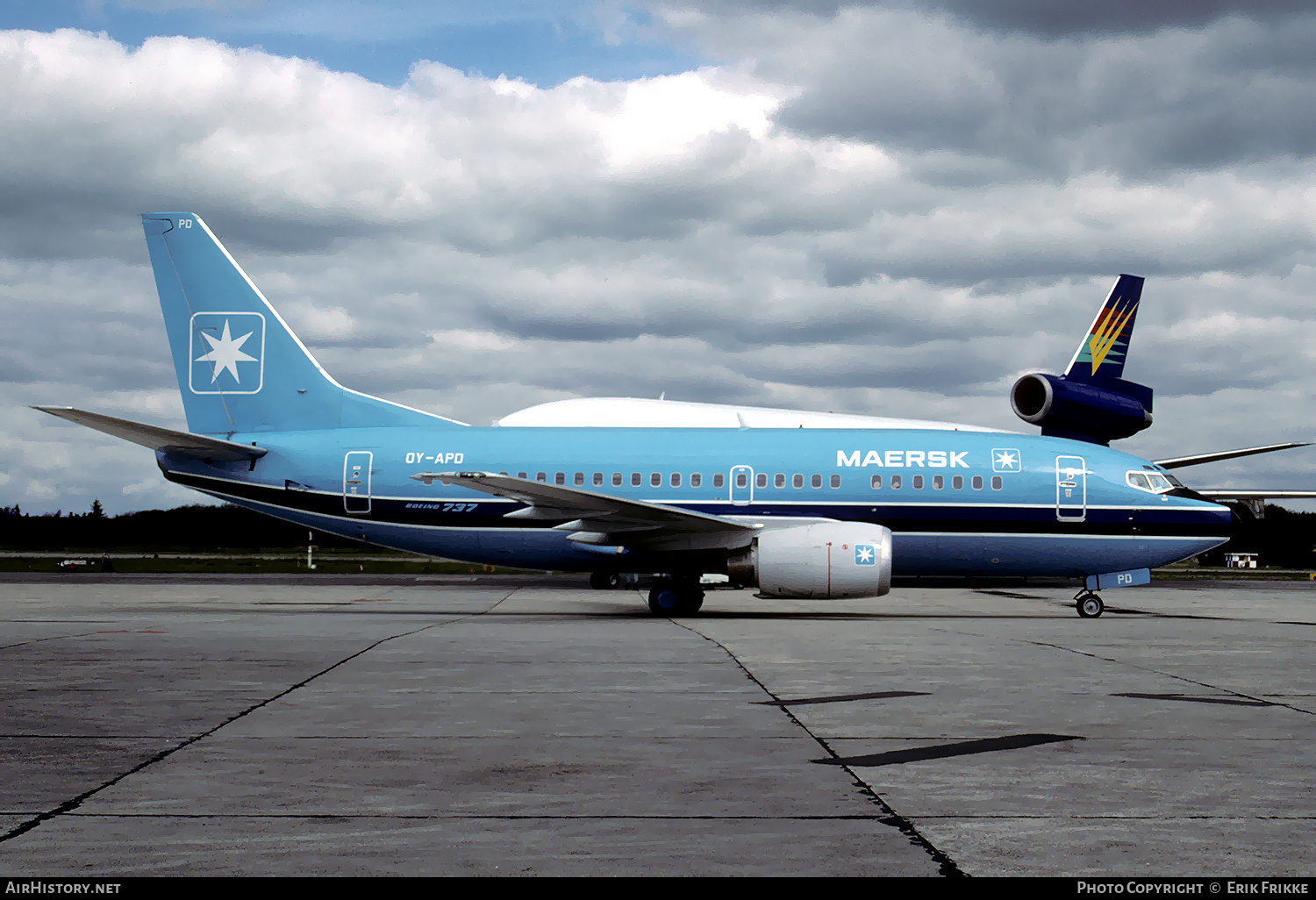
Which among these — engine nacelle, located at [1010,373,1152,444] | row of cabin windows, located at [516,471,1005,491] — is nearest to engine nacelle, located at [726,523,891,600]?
row of cabin windows, located at [516,471,1005,491]

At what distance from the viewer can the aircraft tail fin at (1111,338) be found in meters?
41.6

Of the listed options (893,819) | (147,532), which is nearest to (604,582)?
(893,819)

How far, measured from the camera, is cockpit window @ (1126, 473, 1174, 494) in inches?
856

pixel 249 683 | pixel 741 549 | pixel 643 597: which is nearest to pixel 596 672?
pixel 249 683

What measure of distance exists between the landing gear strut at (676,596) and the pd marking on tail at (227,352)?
9965mm

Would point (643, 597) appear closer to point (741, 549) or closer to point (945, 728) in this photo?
point (741, 549)

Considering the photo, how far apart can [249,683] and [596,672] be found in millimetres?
Answer: 3365

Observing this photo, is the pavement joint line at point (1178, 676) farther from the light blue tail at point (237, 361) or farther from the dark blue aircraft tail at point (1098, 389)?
the dark blue aircraft tail at point (1098, 389)

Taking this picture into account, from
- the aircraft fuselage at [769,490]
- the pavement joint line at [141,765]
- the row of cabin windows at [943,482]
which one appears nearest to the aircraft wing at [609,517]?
the aircraft fuselage at [769,490]

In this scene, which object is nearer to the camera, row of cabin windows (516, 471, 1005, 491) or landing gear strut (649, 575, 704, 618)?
landing gear strut (649, 575, 704, 618)

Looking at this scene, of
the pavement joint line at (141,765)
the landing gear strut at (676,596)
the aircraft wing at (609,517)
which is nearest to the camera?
the pavement joint line at (141,765)

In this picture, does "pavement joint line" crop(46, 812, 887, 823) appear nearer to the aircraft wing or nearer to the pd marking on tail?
the aircraft wing

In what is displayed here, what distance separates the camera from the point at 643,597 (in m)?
27.7

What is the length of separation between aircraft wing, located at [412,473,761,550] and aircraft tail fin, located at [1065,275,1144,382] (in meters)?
26.1
